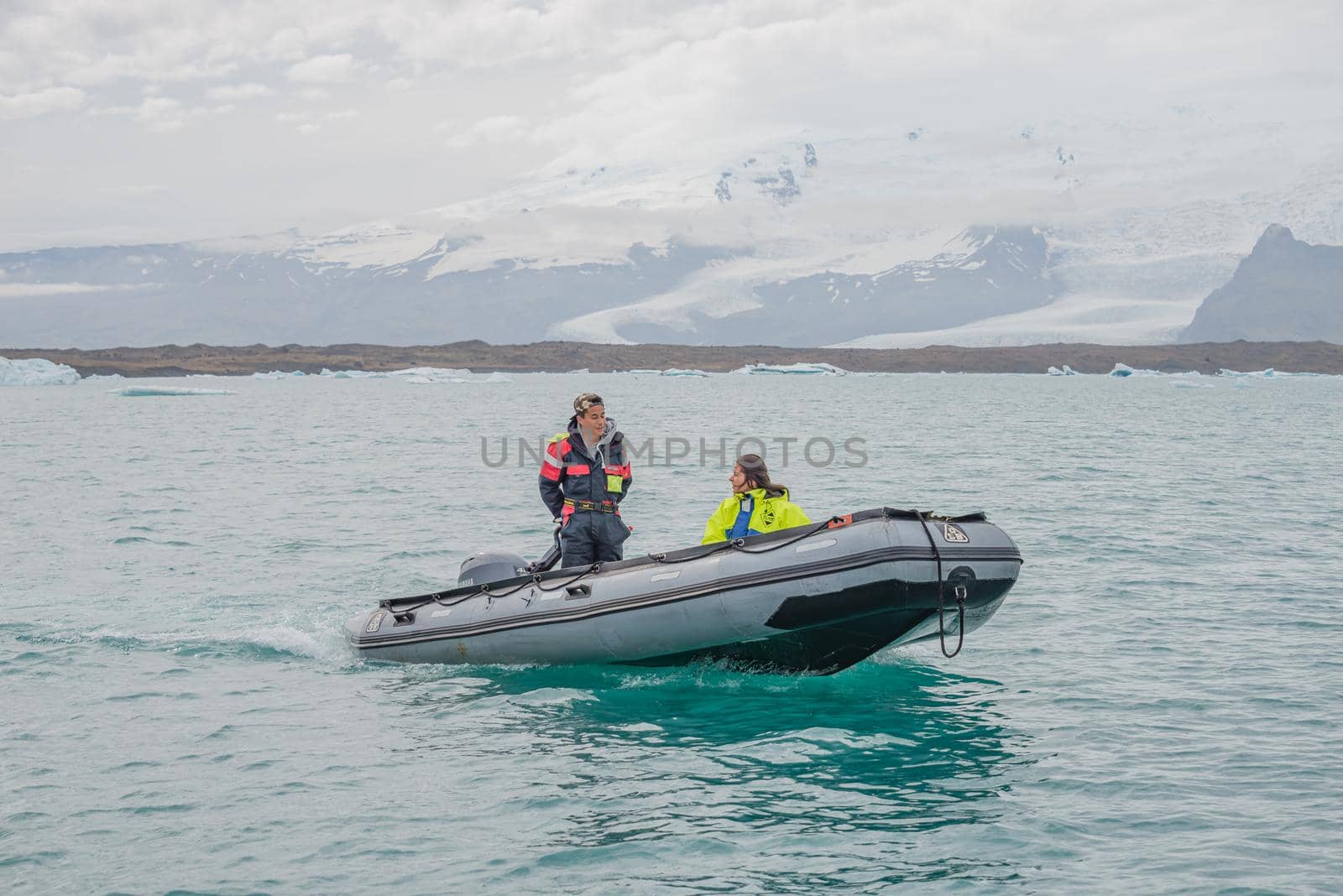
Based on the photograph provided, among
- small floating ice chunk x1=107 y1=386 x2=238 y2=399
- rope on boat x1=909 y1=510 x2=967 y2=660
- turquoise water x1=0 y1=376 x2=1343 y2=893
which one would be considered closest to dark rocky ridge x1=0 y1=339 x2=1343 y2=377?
small floating ice chunk x1=107 y1=386 x2=238 y2=399

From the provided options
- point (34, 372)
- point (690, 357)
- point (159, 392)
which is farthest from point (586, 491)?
point (690, 357)

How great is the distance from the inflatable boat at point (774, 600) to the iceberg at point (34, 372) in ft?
317

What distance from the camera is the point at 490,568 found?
1131 centimetres

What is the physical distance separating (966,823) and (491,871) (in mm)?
2719

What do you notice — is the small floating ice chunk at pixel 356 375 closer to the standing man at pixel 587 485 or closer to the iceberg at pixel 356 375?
the iceberg at pixel 356 375

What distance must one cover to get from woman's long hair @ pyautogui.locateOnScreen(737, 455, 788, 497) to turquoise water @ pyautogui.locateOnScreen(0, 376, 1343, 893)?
154 cm

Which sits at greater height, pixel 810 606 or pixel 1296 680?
pixel 810 606

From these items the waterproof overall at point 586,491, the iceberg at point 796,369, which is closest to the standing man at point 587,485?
the waterproof overall at point 586,491

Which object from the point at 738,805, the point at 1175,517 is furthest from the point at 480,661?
the point at 1175,517

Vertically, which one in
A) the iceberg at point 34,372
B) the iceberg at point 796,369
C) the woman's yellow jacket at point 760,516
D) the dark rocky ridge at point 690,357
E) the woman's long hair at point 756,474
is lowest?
the woman's yellow jacket at point 760,516

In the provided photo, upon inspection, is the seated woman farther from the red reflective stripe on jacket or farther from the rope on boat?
the red reflective stripe on jacket

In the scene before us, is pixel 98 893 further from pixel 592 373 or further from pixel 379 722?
pixel 592 373

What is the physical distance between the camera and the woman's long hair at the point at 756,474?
973cm

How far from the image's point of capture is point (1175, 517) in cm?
2058
